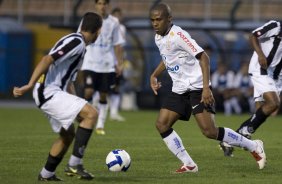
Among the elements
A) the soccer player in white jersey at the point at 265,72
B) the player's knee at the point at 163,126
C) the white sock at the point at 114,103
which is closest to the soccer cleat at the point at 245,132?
the soccer player in white jersey at the point at 265,72

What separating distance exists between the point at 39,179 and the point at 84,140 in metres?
0.71

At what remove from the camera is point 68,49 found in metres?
10.1

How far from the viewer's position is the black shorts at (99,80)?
18.2m

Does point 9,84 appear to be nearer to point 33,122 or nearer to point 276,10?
point 276,10

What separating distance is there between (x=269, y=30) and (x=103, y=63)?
5312 mm

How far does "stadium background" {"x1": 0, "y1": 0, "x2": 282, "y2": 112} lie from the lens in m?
29.3

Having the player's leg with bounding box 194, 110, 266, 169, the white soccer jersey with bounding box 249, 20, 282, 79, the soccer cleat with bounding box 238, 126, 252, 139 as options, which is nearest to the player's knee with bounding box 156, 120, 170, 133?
the player's leg with bounding box 194, 110, 266, 169

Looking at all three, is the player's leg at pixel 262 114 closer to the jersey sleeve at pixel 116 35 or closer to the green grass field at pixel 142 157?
the green grass field at pixel 142 157

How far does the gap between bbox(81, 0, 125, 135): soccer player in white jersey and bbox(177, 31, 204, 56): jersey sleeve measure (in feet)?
22.3

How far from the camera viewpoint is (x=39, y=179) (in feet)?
33.9

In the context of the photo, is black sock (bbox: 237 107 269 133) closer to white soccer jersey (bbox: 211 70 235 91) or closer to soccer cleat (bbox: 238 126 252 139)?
soccer cleat (bbox: 238 126 252 139)

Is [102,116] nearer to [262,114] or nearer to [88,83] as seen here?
[88,83]

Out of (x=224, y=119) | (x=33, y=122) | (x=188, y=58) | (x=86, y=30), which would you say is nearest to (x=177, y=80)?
(x=188, y=58)

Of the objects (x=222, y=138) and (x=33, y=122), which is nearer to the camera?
(x=222, y=138)
